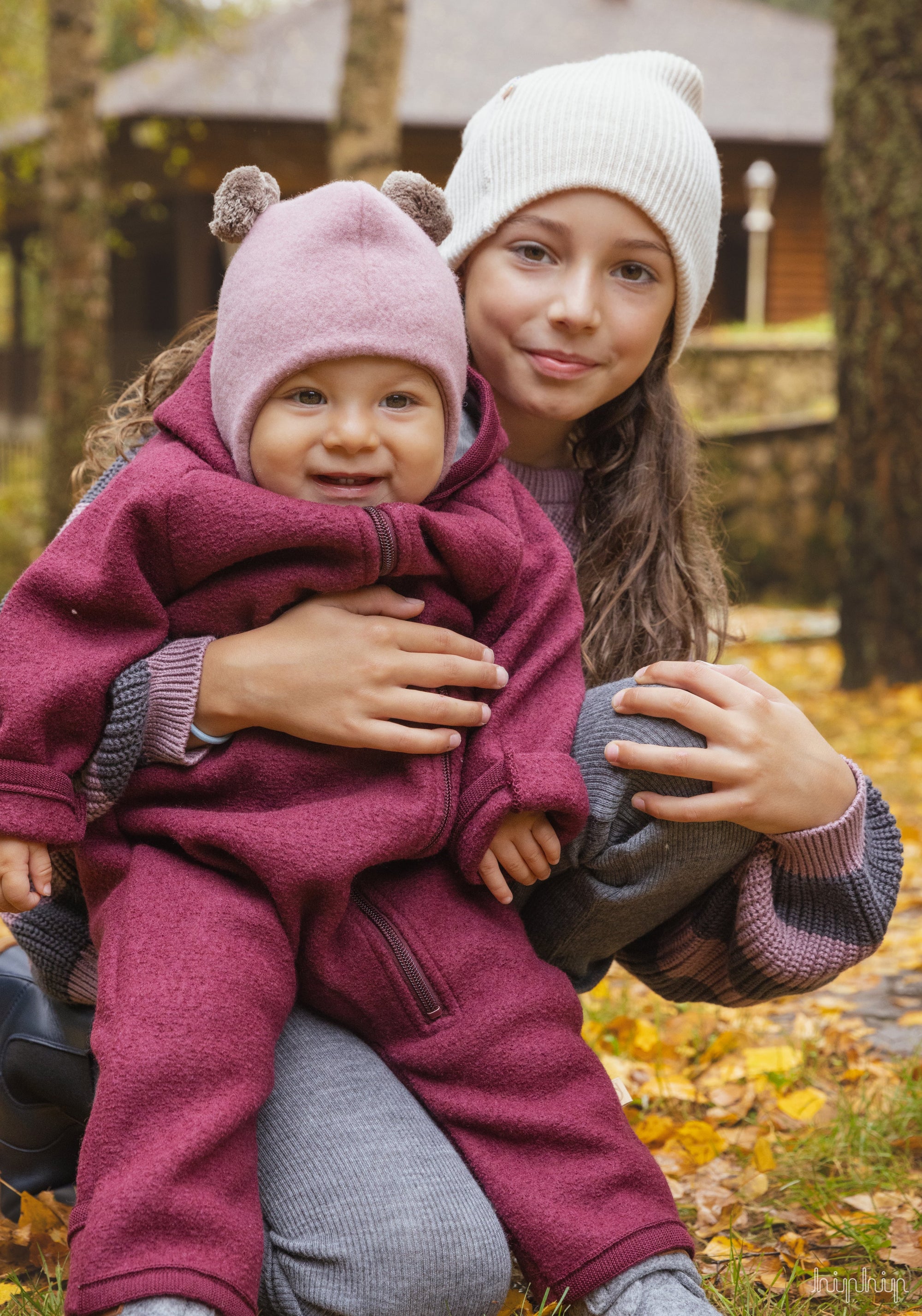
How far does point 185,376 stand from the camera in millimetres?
2123

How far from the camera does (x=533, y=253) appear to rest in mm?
2191

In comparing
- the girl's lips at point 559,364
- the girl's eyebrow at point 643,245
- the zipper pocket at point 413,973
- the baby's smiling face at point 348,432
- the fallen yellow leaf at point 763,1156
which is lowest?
the fallen yellow leaf at point 763,1156

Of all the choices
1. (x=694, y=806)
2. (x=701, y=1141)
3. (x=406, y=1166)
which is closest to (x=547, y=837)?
(x=694, y=806)

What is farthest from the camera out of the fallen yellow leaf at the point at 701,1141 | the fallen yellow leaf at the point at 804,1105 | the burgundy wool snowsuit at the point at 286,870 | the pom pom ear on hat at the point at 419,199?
the fallen yellow leaf at the point at 804,1105

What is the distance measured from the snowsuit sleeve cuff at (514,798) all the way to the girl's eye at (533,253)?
2.96ft

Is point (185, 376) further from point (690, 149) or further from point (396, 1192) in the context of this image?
point (396, 1192)

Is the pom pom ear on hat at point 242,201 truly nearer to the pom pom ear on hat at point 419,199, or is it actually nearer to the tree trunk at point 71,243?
the pom pom ear on hat at point 419,199

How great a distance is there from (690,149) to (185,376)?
908mm

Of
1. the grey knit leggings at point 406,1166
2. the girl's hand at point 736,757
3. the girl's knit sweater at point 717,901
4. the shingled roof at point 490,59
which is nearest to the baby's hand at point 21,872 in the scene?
the girl's knit sweater at point 717,901

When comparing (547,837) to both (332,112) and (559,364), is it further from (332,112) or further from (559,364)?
(332,112)

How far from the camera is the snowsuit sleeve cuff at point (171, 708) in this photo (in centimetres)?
168

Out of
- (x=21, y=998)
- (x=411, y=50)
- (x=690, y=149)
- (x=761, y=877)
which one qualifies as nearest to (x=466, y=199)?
(x=690, y=149)

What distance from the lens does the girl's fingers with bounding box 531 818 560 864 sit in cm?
174

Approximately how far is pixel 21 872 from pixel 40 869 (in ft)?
0.08
